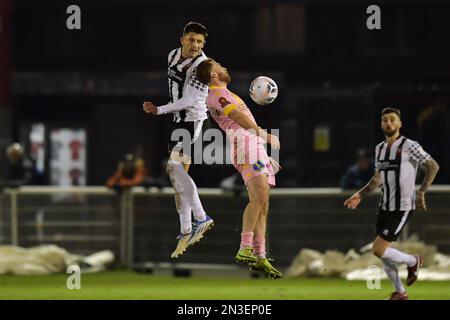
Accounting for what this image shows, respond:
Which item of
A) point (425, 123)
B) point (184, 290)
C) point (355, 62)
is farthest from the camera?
point (355, 62)

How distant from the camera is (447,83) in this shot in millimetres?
42469

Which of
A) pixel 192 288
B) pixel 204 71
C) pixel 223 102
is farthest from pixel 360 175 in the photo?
pixel 204 71

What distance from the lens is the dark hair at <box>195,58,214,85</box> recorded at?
38.3ft

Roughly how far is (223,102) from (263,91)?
1.47 feet

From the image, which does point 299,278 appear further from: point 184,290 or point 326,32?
point 326,32

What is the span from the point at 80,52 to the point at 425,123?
423 inches

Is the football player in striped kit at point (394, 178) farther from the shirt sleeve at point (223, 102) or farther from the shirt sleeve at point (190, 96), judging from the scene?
the shirt sleeve at point (190, 96)

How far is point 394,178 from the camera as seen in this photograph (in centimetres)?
1488

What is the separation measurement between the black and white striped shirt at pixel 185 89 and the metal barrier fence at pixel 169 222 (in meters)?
12.5

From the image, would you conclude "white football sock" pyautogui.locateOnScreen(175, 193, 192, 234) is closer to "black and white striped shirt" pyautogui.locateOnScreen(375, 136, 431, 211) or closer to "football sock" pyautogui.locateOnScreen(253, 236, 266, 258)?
"football sock" pyautogui.locateOnScreen(253, 236, 266, 258)

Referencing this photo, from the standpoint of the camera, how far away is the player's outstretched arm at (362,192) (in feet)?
45.9

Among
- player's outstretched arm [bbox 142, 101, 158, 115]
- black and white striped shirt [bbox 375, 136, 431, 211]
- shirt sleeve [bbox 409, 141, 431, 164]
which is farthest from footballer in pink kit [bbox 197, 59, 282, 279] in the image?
shirt sleeve [bbox 409, 141, 431, 164]

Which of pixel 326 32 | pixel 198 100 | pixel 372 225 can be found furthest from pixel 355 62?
pixel 198 100

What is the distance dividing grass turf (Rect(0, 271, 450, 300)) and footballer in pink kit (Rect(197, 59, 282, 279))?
7.20m
